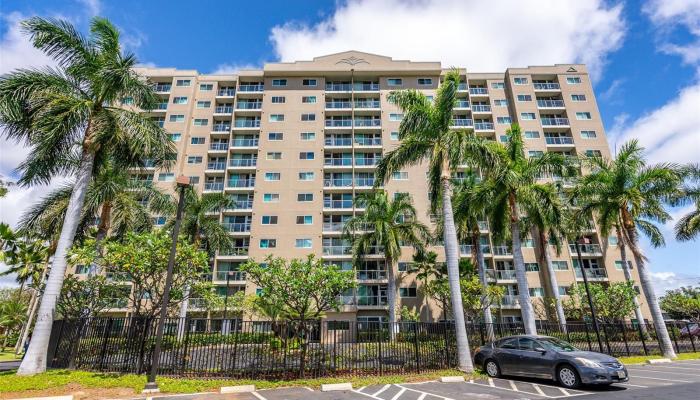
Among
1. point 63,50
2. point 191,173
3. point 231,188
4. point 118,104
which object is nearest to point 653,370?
point 118,104

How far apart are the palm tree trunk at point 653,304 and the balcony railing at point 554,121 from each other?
89.5 feet

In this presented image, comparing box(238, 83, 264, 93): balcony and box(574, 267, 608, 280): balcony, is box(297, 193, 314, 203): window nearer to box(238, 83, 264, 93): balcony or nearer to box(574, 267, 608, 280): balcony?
box(238, 83, 264, 93): balcony

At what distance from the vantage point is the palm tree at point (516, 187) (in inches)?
731

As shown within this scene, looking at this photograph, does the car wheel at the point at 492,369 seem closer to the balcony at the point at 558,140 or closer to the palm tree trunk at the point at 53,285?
the palm tree trunk at the point at 53,285

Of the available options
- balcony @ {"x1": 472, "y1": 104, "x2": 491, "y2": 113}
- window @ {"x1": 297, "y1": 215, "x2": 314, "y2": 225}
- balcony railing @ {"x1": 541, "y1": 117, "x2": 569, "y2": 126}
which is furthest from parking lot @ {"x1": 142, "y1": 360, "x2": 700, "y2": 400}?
balcony railing @ {"x1": 541, "y1": 117, "x2": 569, "y2": 126}

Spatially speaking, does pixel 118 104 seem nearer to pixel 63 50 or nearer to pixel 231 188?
pixel 63 50

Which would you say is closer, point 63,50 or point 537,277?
point 63,50

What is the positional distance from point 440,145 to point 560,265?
29607 millimetres

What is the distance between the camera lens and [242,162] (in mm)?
41500

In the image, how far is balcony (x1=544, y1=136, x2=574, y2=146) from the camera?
42156mm

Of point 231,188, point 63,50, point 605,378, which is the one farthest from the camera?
point 231,188

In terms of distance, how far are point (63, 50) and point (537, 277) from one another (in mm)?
42226

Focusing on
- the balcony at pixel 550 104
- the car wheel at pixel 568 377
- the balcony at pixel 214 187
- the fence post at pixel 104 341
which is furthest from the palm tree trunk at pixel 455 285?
the balcony at pixel 550 104

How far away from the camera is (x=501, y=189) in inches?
760
